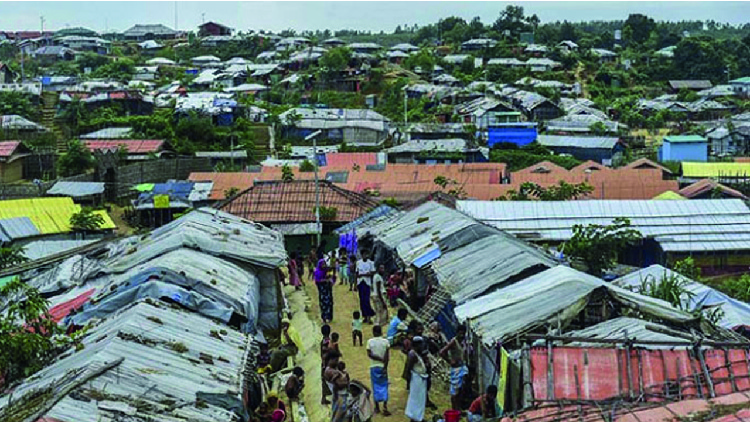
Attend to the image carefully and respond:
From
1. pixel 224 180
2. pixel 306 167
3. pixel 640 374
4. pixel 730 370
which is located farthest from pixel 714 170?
pixel 640 374

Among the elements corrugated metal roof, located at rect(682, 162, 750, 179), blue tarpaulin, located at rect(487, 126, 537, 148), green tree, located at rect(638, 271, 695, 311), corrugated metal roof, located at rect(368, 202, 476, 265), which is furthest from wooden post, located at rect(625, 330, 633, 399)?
blue tarpaulin, located at rect(487, 126, 537, 148)

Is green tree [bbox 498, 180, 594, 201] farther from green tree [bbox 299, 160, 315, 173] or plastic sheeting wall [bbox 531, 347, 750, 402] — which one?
plastic sheeting wall [bbox 531, 347, 750, 402]

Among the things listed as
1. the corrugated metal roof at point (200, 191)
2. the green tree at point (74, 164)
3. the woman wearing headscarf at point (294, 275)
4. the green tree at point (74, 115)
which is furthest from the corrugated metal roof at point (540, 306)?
the green tree at point (74, 115)

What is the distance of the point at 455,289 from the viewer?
12.1 m

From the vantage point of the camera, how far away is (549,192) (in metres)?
27.2

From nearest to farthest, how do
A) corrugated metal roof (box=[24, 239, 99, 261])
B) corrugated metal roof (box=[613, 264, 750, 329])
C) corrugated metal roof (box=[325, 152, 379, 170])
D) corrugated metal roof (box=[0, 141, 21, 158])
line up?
1. corrugated metal roof (box=[613, 264, 750, 329])
2. corrugated metal roof (box=[24, 239, 99, 261])
3. corrugated metal roof (box=[0, 141, 21, 158])
4. corrugated metal roof (box=[325, 152, 379, 170])

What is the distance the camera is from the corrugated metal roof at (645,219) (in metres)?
22.2

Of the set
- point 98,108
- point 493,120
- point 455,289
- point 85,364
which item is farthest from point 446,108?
point 85,364

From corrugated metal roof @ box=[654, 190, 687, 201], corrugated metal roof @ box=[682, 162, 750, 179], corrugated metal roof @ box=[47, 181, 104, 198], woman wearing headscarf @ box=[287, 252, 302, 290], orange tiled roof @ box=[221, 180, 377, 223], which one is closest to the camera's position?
woman wearing headscarf @ box=[287, 252, 302, 290]

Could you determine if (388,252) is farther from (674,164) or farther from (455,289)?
(674,164)

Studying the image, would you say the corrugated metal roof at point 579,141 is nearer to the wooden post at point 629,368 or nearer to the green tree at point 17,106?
the green tree at point 17,106

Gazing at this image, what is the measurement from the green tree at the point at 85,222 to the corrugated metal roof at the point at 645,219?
8910mm

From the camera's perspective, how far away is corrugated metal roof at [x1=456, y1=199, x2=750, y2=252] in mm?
22172

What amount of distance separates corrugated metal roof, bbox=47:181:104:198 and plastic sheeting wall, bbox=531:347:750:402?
2410 cm
